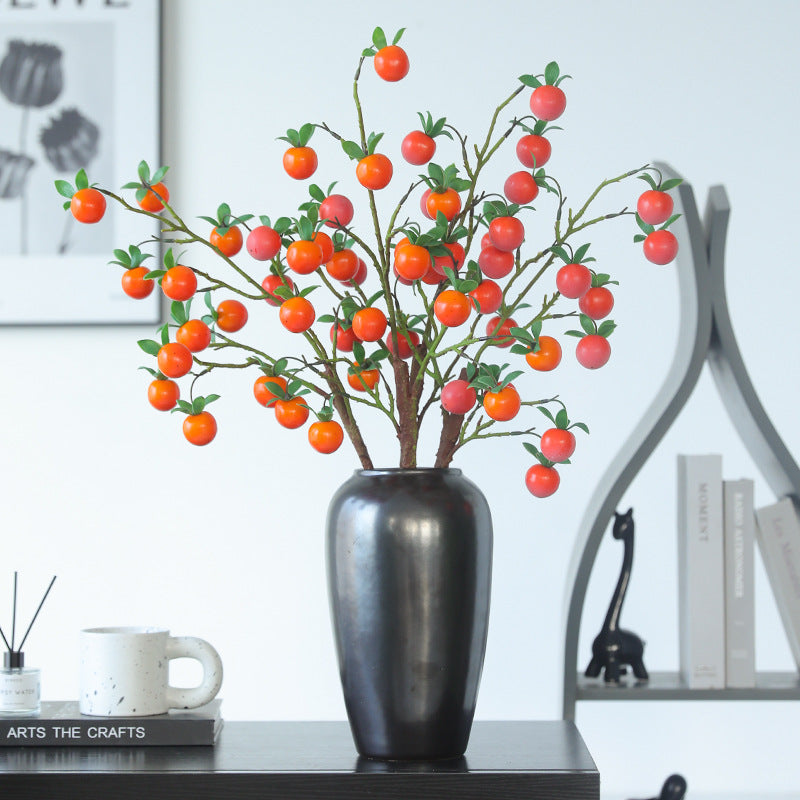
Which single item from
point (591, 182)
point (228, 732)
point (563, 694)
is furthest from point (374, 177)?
point (591, 182)

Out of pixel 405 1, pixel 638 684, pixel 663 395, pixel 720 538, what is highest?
pixel 405 1

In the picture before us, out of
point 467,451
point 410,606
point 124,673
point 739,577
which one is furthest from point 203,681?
point 467,451

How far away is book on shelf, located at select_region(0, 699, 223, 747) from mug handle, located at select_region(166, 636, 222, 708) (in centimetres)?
4

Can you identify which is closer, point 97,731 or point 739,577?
point 97,731

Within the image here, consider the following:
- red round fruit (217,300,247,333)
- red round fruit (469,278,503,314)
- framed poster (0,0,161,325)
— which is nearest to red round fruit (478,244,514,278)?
red round fruit (469,278,503,314)

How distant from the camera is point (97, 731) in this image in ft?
3.25

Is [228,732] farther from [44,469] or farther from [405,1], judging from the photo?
[405,1]

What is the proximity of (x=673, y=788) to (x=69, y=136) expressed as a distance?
1.51 meters

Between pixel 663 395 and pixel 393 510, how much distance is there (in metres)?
0.60

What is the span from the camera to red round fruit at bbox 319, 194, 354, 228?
3.15 ft

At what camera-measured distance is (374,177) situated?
90 centimetres

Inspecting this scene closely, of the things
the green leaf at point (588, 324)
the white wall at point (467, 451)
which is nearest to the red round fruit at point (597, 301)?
the green leaf at point (588, 324)

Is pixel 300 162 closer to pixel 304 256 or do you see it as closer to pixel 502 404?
pixel 304 256

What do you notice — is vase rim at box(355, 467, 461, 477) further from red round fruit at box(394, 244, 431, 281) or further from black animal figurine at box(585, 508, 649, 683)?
black animal figurine at box(585, 508, 649, 683)
